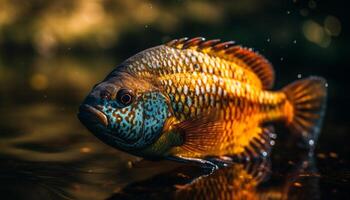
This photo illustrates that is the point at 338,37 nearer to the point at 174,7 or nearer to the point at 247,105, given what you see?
the point at 174,7

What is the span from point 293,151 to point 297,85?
34.7 inches

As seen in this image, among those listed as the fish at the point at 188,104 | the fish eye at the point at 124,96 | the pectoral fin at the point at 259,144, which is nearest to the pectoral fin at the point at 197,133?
the fish at the point at 188,104

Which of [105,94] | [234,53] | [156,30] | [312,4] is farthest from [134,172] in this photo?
[156,30]

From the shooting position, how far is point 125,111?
3920 mm

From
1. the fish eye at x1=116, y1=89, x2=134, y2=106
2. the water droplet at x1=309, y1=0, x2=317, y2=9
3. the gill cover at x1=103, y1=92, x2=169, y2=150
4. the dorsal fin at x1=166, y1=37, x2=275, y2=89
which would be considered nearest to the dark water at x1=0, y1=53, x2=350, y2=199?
the gill cover at x1=103, y1=92, x2=169, y2=150

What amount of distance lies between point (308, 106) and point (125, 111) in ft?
7.80

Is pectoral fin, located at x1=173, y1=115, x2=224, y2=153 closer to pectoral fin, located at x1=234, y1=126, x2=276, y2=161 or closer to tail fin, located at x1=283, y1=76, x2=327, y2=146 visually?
pectoral fin, located at x1=234, y1=126, x2=276, y2=161

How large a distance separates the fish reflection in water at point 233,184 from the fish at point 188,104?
0.20 m

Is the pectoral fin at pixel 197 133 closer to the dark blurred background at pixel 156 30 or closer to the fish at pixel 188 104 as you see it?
the fish at pixel 188 104

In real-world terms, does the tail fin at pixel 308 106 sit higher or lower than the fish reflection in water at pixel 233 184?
higher

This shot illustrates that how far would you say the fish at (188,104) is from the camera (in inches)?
154

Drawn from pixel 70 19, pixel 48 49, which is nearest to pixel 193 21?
pixel 70 19

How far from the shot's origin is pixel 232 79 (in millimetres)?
4676

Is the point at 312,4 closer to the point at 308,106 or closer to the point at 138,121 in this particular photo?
the point at 308,106
